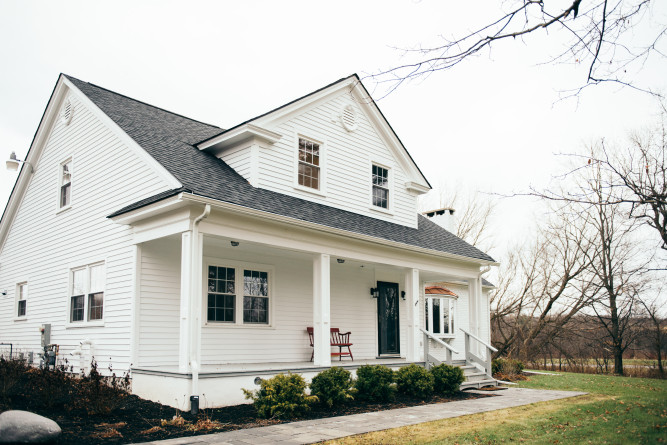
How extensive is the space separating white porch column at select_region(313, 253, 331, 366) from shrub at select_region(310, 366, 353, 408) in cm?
120

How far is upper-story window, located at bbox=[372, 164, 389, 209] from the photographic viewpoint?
1580 centimetres

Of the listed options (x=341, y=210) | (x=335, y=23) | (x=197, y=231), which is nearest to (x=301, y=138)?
(x=341, y=210)

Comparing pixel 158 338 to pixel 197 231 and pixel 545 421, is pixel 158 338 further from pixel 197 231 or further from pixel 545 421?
pixel 545 421

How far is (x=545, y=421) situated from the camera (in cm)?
902

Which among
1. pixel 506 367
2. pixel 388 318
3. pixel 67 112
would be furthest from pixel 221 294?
pixel 506 367

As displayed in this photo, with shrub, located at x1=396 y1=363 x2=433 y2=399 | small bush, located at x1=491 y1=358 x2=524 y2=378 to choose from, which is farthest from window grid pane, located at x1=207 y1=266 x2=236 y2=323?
small bush, located at x1=491 y1=358 x2=524 y2=378

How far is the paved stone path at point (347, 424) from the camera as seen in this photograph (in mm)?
7402

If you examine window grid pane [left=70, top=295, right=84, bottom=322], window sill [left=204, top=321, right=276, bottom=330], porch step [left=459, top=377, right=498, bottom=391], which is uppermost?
window grid pane [left=70, top=295, right=84, bottom=322]

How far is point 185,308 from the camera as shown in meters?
9.61

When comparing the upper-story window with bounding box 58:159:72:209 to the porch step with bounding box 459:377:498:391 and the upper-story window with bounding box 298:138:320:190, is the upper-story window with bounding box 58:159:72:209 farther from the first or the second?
the porch step with bounding box 459:377:498:391

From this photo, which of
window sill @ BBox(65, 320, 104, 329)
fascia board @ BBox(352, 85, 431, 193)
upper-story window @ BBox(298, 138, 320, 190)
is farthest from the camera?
fascia board @ BBox(352, 85, 431, 193)

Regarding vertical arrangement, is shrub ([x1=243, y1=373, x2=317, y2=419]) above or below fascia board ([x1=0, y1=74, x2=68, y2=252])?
below

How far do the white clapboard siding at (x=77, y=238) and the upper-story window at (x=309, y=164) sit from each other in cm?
381

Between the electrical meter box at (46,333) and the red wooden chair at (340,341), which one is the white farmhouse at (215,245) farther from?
the red wooden chair at (340,341)
